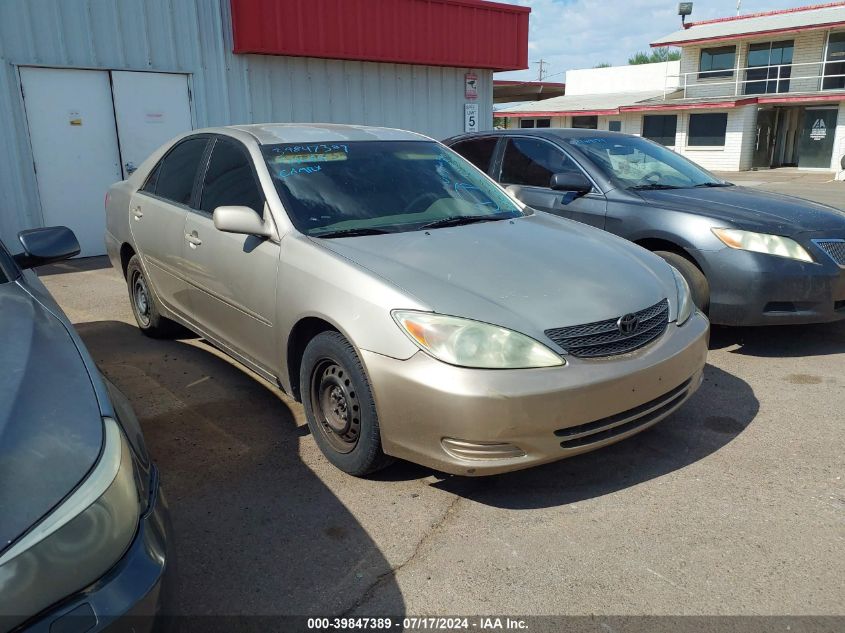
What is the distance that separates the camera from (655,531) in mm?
2762

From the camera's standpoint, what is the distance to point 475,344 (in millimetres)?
2680

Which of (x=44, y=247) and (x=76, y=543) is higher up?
(x=44, y=247)

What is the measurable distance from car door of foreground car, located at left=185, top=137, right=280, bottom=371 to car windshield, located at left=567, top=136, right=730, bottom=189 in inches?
118

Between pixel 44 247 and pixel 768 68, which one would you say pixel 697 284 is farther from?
pixel 768 68

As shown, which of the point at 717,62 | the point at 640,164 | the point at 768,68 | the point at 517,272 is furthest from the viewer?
the point at 717,62

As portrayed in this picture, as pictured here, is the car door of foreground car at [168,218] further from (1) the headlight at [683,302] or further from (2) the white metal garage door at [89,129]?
(2) the white metal garage door at [89,129]

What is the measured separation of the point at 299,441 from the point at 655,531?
1.82m

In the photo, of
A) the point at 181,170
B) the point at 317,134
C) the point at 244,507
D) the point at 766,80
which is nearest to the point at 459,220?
the point at 317,134

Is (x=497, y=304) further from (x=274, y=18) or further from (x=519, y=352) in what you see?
(x=274, y=18)

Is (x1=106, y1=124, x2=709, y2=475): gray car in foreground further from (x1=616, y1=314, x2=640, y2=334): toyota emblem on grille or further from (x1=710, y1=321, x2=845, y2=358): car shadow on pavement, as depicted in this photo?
(x1=710, y1=321, x2=845, y2=358): car shadow on pavement

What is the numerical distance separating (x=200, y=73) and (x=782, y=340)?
856 centimetres

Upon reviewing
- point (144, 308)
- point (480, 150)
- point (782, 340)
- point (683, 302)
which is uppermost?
point (480, 150)

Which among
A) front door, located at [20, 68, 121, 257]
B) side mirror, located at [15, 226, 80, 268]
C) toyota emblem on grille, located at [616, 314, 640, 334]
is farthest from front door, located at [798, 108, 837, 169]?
side mirror, located at [15, 226, 80, 268]

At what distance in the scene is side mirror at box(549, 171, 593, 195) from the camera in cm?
534
